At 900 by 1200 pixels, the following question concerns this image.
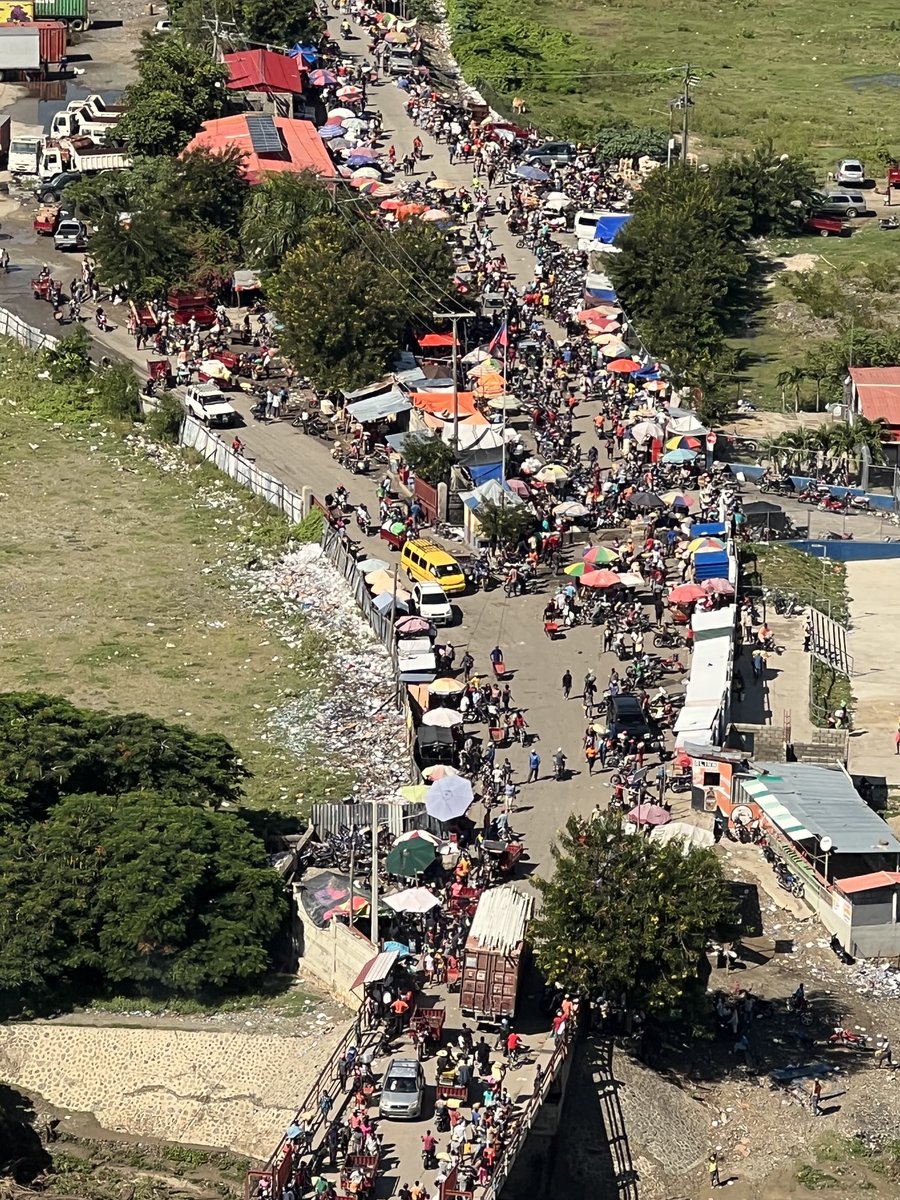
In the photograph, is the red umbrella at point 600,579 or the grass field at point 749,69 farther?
the grass field at point 749,69

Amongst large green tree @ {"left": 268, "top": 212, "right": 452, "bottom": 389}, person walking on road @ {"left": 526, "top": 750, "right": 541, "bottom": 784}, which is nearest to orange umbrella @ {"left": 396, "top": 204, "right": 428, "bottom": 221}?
large green tree @ {"left": 268, "top": 212, "right": 452, "bottom": 389}

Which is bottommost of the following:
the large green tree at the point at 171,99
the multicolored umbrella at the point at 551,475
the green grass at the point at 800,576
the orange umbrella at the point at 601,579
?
the green grass at the point at 800,576

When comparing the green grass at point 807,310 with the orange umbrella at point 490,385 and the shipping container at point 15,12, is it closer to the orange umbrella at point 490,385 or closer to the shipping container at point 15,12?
the orange umbrella at point 490,385

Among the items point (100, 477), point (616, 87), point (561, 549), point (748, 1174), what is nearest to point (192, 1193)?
point (748, 1174)

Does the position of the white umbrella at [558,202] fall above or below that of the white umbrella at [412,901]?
above

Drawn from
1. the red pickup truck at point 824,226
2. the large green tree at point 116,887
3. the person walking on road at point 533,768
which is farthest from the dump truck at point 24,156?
the large green tree at point 116,887

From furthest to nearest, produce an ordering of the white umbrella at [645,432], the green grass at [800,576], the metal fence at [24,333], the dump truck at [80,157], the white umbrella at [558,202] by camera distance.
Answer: the dump truck at [80,157], the white umbrella at [558,202], the metal fence at [24,333], the white umbrella at [645,432], the green grass at [800,576]
